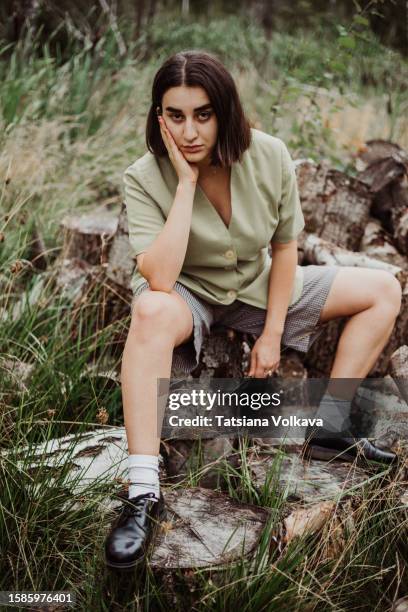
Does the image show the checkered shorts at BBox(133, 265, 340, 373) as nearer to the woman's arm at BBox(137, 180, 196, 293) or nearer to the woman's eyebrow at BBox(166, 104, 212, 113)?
the woman's arm at BBox(137, 180, 196, 293)

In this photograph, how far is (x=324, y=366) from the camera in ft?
9.16

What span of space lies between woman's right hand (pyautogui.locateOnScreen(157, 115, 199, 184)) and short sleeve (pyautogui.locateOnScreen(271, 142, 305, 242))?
35 cm

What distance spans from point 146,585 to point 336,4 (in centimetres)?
1383

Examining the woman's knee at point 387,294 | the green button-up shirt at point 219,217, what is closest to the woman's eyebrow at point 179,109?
the green button-up shirt at point 219,217

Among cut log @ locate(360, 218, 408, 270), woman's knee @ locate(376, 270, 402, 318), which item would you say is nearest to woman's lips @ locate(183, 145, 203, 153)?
woman's knee @ locate(376, 270, 402, 318)

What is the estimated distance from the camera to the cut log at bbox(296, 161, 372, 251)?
306 centimetres

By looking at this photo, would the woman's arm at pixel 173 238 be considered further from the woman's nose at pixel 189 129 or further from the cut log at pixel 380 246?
the cut log at pixel 380 246

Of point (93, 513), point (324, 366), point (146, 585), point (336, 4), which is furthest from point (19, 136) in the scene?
point (336, 4)

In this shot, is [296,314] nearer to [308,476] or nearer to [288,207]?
[288,207]

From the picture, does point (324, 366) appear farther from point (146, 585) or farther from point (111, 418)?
Answer: point (146, 585)

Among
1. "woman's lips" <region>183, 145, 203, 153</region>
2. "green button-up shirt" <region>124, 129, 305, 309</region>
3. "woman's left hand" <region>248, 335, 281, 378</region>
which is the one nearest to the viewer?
"woman's lips" <region>183, 145, 203, 153</region>

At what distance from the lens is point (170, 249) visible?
76.3 inches

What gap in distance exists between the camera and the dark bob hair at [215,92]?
6.22 feet

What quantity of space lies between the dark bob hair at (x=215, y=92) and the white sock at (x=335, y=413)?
36.4 inches
